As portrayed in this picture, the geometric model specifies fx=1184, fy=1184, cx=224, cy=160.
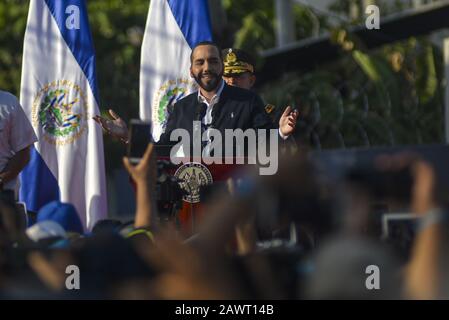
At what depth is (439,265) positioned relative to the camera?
349 cm

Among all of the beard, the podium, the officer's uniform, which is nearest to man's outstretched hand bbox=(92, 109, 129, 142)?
the podium

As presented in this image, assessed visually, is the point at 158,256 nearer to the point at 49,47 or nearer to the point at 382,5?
the point at 49,47

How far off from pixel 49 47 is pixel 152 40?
79 cm

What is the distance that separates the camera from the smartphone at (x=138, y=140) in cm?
471

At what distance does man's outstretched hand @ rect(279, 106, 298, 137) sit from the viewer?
5762 mm

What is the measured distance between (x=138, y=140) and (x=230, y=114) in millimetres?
1517

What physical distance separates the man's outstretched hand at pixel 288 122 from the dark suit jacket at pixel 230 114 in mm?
206

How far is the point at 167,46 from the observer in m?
8.30

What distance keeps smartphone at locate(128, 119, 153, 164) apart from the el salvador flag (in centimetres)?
289
